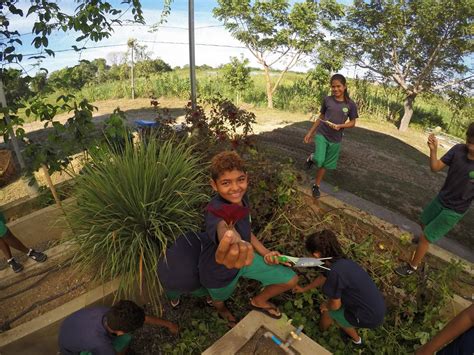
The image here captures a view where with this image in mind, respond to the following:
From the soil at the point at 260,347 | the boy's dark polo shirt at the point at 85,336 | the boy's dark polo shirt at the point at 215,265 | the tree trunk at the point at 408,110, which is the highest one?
the boy's dark polo shirt at the point at 215,265

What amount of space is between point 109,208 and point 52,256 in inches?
43.7

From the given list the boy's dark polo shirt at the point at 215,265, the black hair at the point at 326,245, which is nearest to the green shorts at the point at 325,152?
the black hair at the point at 326,245

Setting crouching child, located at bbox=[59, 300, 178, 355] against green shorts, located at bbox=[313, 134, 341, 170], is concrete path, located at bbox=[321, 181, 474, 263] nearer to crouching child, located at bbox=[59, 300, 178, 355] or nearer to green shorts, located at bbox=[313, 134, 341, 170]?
green shorts, located at bbox=[313, 134, 341, 170]

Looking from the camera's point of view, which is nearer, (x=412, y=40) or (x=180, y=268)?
(x=180, y=268)

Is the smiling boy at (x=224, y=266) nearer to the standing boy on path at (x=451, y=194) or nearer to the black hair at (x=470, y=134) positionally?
the standing boy on path at (x=451, y=194)

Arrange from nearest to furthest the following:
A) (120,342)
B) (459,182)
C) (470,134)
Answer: (120,342) < (470,134) < (459,182)

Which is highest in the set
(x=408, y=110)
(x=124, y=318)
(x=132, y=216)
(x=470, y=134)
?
(x=470, y=134)

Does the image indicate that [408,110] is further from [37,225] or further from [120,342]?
[120,342]

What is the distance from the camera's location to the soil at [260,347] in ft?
6.39

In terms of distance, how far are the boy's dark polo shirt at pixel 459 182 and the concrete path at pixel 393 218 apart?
1272mm

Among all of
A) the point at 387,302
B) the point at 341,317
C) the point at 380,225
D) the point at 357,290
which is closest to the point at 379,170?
the point at 380,225

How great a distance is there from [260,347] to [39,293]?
223 centimetres

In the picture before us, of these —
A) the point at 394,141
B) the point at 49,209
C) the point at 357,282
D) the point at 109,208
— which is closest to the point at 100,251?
the point at 109,208

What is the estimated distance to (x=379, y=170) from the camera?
21.2 ft
